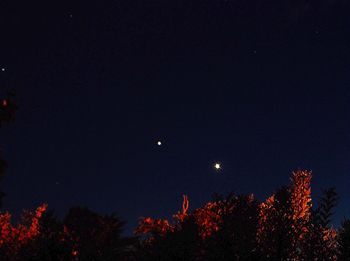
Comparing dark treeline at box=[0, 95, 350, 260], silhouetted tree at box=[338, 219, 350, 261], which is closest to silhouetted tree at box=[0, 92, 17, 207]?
dark treeline at box=[0, 95, 350, 260]

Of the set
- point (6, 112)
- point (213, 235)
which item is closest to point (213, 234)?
point (213, 235)

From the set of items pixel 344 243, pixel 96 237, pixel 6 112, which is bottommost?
pixel 6 112

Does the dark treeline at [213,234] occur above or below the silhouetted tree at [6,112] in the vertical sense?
above

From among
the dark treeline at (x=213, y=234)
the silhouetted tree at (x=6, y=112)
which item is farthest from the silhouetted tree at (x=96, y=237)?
the silhouetted tree at (x=6, y=112)

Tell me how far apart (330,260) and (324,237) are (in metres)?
1.18

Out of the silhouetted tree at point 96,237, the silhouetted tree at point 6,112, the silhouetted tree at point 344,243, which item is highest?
the silhouetted tree at point 344,243

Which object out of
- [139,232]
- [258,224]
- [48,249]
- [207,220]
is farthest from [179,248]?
[258,224]

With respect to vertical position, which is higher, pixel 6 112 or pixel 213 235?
pixel 213 235

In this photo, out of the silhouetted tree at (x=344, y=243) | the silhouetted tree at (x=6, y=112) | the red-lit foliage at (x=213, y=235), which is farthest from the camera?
the silhouetted tree at (x=344, y=243)

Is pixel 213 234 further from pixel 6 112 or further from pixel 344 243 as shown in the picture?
pixel 6 112

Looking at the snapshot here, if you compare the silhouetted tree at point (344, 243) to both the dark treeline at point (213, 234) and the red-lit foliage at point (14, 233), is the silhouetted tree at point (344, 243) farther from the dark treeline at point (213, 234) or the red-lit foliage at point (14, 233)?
the red-lit foliage at point (14, 233)

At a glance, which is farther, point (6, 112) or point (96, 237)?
point (96, 237)

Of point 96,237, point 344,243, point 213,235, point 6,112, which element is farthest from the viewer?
point 344,243

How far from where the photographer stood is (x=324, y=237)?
85.0 feet
